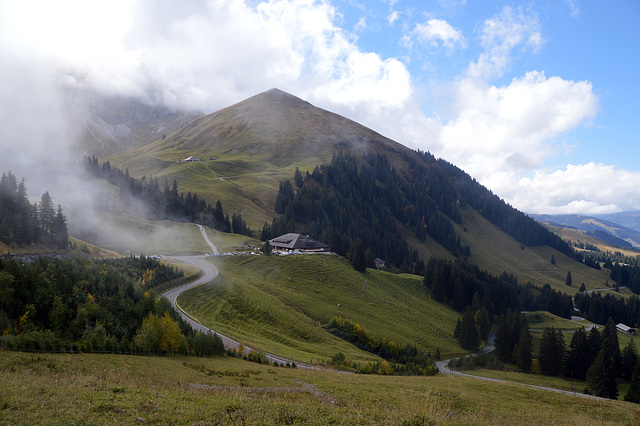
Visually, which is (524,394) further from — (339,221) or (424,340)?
(339,221)

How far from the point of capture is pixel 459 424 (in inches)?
466

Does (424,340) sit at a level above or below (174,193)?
below

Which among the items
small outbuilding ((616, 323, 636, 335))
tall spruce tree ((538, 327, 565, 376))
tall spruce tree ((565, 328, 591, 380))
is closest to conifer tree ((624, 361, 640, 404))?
tall spruce tree ((565, 328, 591, 380))

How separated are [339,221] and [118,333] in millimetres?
150588

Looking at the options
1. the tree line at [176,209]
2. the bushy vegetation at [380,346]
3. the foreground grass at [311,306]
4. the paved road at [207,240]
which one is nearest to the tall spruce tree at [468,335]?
the foreground grass at [311,306]

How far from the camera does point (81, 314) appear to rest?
1182 inches

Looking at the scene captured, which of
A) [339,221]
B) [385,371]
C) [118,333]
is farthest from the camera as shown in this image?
[339,221]

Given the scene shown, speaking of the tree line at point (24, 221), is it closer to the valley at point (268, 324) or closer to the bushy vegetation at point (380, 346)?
the valley at point (268, 324)

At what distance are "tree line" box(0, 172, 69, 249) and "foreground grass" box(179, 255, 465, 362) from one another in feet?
121

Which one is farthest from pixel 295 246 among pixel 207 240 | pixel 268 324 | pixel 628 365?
pixel 628 365

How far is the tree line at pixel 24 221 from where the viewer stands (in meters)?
64.7

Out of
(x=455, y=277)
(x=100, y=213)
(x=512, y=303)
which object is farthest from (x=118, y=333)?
(x=512, y=303)

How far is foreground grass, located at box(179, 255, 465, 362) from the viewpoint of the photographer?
54688 mm

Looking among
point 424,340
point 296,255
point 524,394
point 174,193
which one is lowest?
point 424,340
